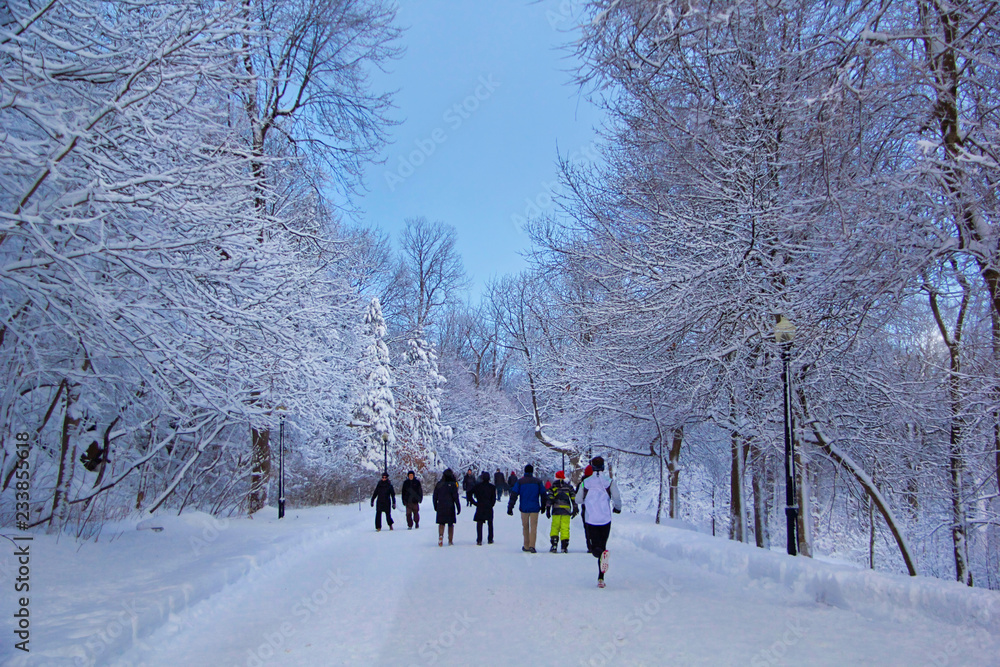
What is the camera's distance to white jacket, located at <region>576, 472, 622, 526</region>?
10.3m

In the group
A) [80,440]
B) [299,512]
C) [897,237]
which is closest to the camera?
[897,237]

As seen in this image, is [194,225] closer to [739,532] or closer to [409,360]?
[739,532]

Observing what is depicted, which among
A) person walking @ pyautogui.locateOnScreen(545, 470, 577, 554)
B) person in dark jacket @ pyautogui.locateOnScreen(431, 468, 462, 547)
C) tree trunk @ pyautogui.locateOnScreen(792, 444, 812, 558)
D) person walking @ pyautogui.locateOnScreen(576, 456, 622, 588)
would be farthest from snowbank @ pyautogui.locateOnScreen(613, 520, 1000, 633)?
person in dark jacket @ pyautogui.locateOnScreen(431, 468, 462, 547)

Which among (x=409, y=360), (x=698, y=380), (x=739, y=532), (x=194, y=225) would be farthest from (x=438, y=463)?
(x=194, y=225)

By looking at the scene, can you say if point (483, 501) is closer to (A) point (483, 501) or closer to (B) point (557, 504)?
(A) point (483, 501)

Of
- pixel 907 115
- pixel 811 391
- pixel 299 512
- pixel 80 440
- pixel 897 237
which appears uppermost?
pixel 907 115

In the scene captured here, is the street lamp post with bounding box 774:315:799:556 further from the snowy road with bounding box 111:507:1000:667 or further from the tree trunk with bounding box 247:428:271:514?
the tree trunk with bounding box 247:428:271:514

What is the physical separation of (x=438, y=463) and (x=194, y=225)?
137 ft

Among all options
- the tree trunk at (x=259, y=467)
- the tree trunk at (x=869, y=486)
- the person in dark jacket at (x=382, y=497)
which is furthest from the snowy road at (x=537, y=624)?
the tree trunk at (x=259, y=467)

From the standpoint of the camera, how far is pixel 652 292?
47.5 feet
